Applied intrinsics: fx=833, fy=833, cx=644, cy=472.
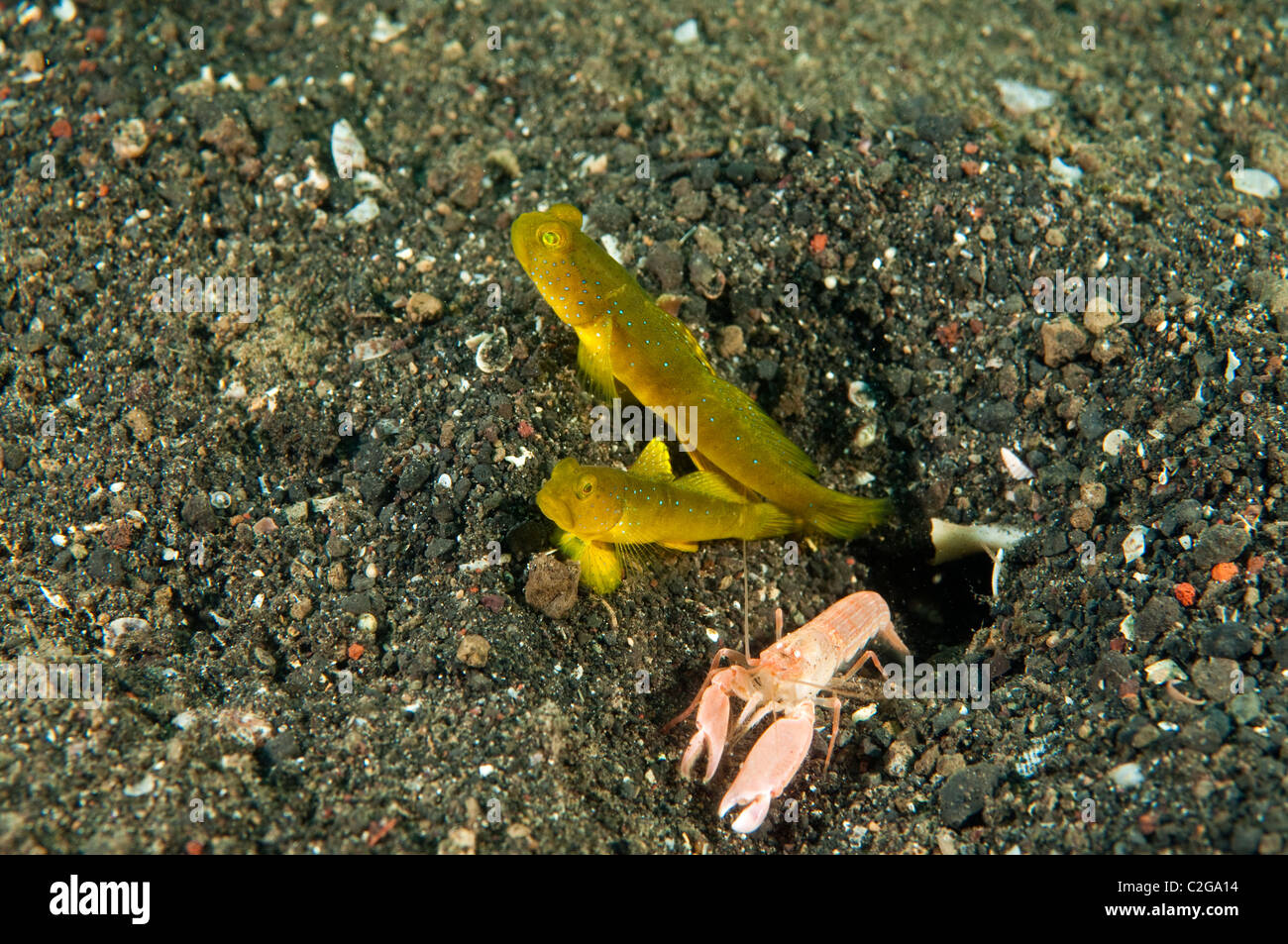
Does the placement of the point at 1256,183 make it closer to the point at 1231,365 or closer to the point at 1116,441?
the point at 1231,365

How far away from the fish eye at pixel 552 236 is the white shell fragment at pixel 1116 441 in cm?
268

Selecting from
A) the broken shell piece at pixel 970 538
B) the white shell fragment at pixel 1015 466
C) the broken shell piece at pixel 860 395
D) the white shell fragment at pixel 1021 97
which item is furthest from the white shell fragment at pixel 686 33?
the broken shell piece at pixel 970 538

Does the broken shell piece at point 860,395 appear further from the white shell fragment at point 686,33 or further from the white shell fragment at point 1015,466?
the white shell fragment at point 686,33

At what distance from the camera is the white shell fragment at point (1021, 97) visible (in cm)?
502

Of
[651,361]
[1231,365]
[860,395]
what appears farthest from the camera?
[860,395]

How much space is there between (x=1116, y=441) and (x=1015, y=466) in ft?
1.47

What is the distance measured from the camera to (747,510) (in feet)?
12.2

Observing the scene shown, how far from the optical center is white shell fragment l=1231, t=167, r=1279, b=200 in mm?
4668

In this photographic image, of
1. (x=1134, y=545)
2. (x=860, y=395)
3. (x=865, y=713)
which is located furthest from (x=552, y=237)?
(x=1134, y=545)

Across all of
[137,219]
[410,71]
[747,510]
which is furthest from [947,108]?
[137,219]

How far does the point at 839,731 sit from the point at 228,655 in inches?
102

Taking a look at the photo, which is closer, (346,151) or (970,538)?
(970,538)

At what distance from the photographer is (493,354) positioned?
396 cm
